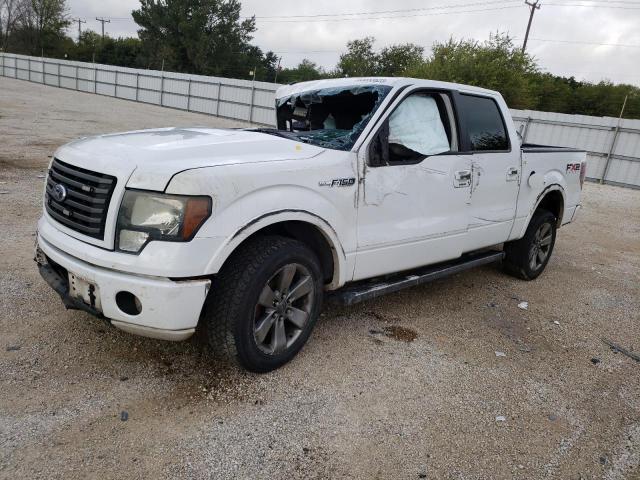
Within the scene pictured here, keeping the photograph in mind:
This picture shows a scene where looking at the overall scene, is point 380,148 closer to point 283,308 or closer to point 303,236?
point 303,236

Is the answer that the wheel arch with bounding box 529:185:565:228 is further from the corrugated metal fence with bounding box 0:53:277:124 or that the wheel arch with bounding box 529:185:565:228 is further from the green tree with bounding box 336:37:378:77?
the green tree with bounding box 336:37:378:77

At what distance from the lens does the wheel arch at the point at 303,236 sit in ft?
8.67

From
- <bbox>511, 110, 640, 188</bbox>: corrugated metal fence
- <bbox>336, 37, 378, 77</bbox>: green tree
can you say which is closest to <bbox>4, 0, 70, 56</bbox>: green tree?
<bbox>336, 37, 378, 77</bbox>: green tree

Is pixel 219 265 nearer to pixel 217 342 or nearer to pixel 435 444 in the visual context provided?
pixel 217 342

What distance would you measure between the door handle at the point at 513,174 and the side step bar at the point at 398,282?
0.75 metres

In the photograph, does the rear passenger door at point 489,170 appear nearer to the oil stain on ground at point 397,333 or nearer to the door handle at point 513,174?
the door handle at point 513,174

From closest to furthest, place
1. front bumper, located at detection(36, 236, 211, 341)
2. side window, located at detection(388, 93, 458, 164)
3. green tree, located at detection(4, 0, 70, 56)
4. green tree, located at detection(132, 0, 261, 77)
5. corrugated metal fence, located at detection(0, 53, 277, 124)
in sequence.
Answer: front bumper, located at detection(36, 236, 211, 341), side window, located at detection(388, 93, 458, 164), corrugated metal fence, located at detection(0, 53, 277, 124), green tree, located at detection(132, 0, 261, 77), green tree, located at detection(4, 0, 70, 56)

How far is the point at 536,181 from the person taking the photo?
4.95 m

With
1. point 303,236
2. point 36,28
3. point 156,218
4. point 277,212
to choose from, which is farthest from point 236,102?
point 36,28

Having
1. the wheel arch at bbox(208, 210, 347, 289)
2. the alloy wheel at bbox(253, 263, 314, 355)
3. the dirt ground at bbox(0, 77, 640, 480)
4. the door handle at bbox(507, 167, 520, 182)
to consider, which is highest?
the door handle at bbox(507, 167, 520, 182)

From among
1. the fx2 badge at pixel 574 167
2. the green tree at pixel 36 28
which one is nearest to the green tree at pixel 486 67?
the fx2 badge at pixel 574 167

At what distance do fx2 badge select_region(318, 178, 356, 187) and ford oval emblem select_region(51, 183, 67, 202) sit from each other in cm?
145

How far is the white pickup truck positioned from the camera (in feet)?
8.27

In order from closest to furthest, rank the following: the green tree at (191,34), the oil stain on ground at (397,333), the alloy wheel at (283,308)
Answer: the alloy wheel at (283,308) < the oil stain on ground at (397,333) < the green tree at (191,34)
